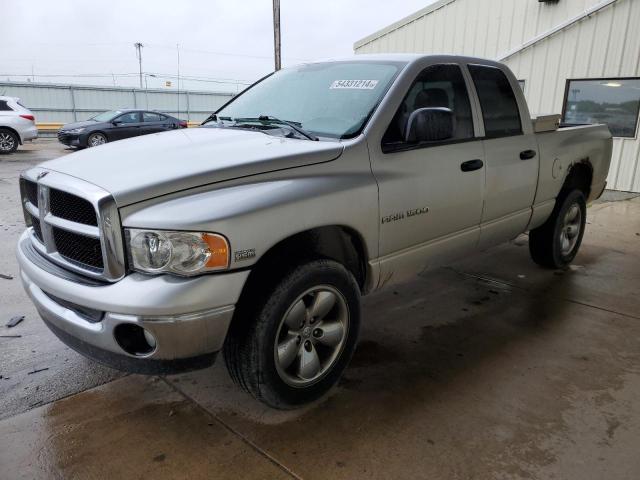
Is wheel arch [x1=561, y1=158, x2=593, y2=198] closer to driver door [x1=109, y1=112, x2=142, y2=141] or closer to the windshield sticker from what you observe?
the windshield sticker

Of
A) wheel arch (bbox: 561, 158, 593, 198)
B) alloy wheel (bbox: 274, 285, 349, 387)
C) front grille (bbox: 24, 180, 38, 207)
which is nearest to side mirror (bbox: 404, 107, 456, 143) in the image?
alloy wheel (bbox: 274, 285, 349, 387)

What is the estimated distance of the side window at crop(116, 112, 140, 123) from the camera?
16719mm

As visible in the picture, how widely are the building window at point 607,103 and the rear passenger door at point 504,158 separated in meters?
6.35

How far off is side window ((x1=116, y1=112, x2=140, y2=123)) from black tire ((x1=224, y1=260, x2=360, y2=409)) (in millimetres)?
16044

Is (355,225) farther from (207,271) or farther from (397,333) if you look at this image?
(397,333)

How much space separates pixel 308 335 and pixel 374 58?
198 cm

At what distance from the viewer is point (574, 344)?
11.6 ft

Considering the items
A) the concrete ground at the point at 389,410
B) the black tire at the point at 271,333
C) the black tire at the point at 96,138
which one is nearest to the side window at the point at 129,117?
the black tire at the point at 96,138

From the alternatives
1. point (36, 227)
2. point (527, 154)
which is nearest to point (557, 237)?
point (527, 154)

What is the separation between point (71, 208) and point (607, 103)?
1047cm

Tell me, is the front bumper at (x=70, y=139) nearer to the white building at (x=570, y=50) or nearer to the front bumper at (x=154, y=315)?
the white building at (x=570, y=50)

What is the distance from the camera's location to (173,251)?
2.12 m

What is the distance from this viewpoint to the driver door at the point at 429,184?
9.66 feet

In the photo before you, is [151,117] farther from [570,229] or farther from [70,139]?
[570,229]
